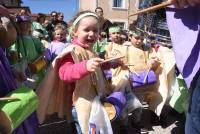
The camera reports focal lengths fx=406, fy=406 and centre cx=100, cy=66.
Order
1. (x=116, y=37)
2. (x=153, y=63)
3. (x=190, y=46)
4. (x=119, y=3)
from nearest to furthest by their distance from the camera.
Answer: (x=190, y=46), (x=153, y=63), (x=116, y=37), (x=119, y=3)

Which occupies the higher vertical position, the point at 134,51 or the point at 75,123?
the point at 134,51

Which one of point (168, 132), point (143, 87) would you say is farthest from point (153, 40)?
point (168, 132)

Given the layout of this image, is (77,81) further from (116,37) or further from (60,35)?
(60,35)

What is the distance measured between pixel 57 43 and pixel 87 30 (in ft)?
9.75

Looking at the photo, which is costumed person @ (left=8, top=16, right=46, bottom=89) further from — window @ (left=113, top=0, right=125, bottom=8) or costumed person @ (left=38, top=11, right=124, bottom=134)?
window @ (left=113, top=0, right=125, bottom=8)

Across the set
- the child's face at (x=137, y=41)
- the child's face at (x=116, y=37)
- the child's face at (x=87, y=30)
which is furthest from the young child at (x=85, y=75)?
the child's face at (x=116, y=37)

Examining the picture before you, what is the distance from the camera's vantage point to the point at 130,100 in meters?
4.11

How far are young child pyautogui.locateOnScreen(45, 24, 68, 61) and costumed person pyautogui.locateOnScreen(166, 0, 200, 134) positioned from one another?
3.69m

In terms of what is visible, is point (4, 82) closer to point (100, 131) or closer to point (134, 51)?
point (100, 131)

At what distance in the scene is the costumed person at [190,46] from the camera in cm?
205

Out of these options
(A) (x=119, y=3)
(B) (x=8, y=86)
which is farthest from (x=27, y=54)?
(A) (x=119, y=3)

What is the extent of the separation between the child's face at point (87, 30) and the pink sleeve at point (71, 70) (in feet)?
0.64

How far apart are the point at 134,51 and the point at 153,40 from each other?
0.33 m

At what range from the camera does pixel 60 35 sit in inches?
254
